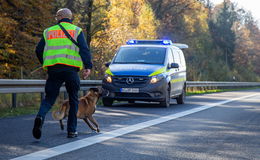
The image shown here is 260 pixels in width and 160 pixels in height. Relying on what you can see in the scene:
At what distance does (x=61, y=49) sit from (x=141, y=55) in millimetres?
7869

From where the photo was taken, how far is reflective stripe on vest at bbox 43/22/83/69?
6598mm

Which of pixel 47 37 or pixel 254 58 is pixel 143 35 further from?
pixel 254 58

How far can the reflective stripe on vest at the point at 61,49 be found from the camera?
6598 mm

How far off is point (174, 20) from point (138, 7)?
1679 cm

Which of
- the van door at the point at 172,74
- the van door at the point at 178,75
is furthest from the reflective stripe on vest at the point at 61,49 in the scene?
the van door at the point at 178,75

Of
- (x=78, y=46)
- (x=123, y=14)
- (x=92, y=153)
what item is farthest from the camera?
(x=123, y=14)

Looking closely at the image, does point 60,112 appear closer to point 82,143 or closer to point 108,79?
point 82,143

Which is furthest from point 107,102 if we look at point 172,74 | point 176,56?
point 176,56

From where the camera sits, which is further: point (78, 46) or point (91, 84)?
point (91, 84)

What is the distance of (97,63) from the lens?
2422 centimetres

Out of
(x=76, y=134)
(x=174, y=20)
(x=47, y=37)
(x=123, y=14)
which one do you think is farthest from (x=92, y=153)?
(x=174, y=20)

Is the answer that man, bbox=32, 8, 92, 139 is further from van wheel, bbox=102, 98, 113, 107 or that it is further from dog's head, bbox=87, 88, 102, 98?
van wheel, bbox=102, 98, 113, 107

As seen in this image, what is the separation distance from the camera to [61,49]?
21.7 ft

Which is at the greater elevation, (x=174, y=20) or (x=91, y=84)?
(x=174, y=20)
